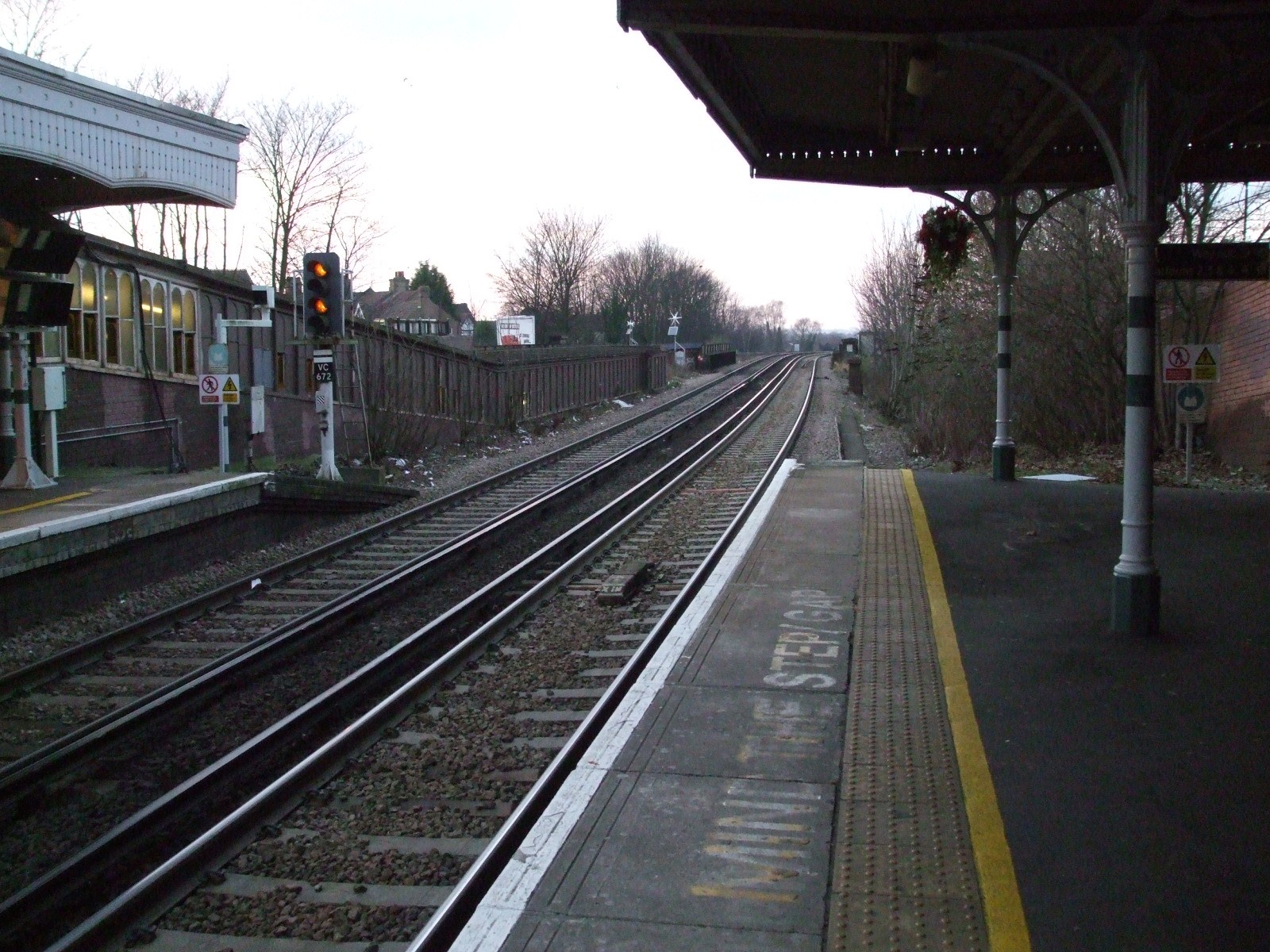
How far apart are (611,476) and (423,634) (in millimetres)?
11218

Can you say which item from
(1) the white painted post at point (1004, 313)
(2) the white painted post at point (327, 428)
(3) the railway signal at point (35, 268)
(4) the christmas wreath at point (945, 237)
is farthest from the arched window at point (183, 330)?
(1) the white painted post at point (1004, 313)

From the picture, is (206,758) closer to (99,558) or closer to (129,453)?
(99,558)

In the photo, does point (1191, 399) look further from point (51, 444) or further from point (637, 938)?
point (51, 444)

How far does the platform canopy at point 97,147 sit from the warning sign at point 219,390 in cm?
269

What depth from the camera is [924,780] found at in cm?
484

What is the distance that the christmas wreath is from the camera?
40.9 feet

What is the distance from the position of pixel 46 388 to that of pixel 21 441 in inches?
35.3

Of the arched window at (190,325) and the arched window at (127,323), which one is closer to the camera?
the arched window at (127,323)

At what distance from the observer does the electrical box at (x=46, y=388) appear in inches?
544

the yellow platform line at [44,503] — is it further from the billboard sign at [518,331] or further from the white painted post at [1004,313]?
the billboard sign at [518,331]

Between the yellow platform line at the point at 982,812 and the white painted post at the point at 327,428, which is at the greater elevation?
the white painted post at the point at 327,428

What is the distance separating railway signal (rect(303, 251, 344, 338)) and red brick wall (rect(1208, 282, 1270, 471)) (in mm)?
12782

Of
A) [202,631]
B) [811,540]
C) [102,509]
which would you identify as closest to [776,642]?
[811,540]

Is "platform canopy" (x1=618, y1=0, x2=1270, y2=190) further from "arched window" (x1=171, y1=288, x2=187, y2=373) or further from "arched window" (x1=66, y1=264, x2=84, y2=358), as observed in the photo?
"arched window" (x1=171, y1=288, x2=187, y2=373)
